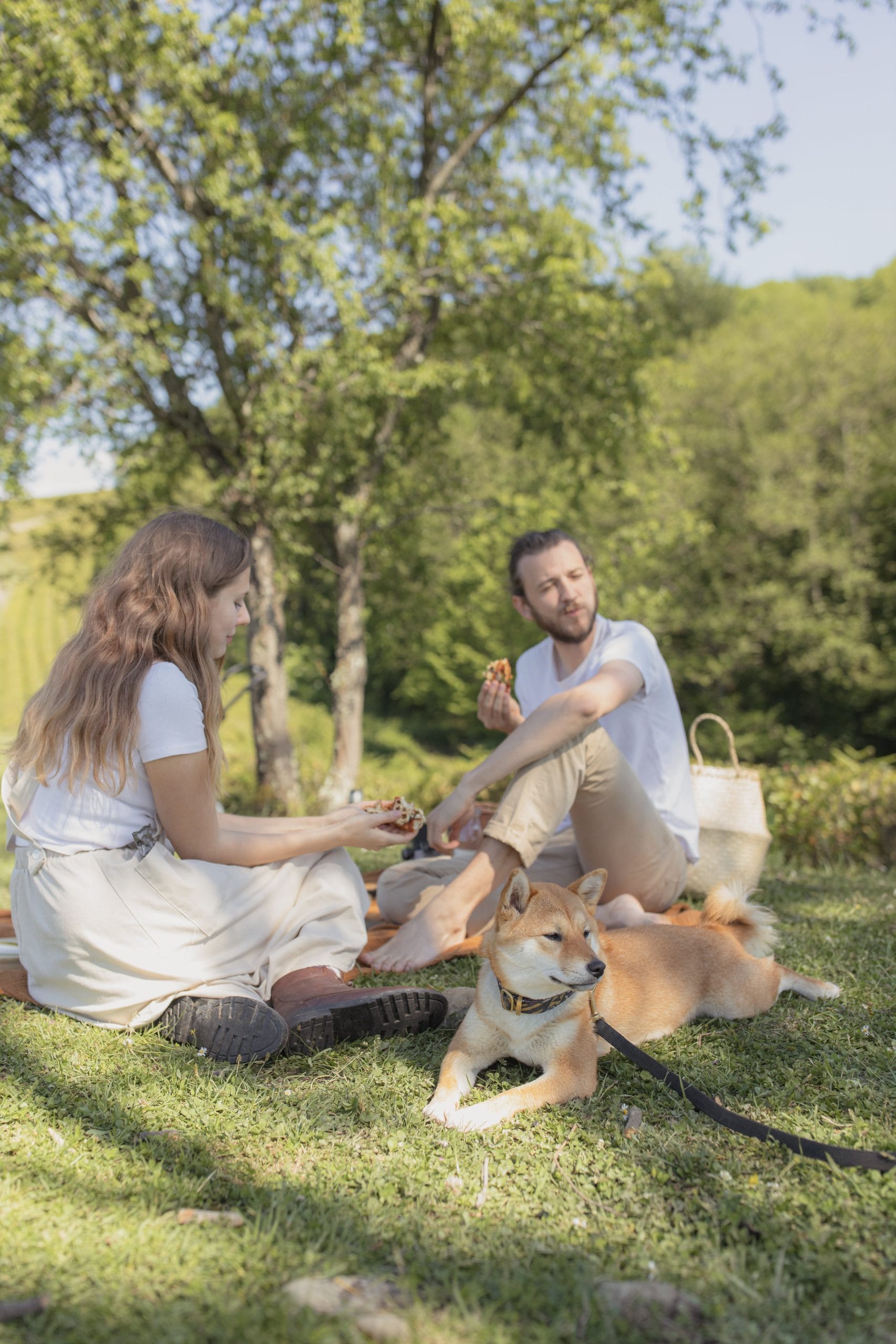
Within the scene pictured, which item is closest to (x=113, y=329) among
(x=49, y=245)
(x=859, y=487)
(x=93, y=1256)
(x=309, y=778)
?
(x=49, y=245)

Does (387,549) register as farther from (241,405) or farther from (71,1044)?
(71,1044)

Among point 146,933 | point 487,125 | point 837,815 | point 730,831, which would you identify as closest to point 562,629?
point 730,831

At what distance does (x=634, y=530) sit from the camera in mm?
13391

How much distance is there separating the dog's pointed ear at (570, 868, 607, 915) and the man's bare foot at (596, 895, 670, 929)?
3.15 ft

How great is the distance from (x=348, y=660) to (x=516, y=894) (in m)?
10.8

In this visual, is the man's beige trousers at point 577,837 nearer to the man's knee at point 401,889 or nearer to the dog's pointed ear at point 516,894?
the man's knee at point 401,889

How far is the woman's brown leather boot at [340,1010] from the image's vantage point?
9.53 feet

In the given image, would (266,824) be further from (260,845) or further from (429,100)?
(429,100)

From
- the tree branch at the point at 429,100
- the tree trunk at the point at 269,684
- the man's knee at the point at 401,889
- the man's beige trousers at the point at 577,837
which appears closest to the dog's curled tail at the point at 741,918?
the man's beige trousers at the point at 577,837

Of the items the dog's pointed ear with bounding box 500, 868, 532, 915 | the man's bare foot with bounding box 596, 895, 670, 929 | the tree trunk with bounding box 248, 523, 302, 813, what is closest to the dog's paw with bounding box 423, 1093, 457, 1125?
the dog's pointed ear with bounding box 500, 868, 532, 915

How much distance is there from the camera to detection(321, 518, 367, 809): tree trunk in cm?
1316

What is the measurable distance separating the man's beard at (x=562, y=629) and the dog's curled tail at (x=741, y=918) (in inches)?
58.1

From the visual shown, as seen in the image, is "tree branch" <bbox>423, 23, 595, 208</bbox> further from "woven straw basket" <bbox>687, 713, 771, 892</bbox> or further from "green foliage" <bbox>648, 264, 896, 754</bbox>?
"green foliage" <bbox>648, 264, 896, 754</bbox>

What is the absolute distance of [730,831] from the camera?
465cm
